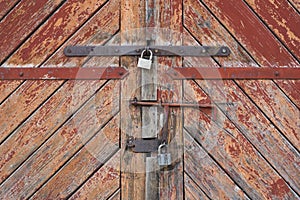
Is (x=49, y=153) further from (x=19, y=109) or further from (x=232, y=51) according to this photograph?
(x=232, y=51)

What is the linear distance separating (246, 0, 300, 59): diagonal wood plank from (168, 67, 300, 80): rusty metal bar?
0.10 m

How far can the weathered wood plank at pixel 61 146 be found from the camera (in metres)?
2.01

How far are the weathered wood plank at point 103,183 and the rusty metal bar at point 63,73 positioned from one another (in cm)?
35

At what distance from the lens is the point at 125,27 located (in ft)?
6.68

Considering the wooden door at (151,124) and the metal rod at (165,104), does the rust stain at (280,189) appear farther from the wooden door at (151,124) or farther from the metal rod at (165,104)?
the metal rod at (165,104)

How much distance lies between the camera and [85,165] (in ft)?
6.59

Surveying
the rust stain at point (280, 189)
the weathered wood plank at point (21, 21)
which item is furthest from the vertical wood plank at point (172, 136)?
the weathered wood plank at point (21, 21)

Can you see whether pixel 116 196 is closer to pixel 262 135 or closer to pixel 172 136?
pixel 172 136

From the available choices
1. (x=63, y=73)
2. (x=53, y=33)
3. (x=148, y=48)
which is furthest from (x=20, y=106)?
(x=148, y=48)

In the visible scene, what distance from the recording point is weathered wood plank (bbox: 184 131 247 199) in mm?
2008

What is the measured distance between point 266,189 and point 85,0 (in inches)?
46.2

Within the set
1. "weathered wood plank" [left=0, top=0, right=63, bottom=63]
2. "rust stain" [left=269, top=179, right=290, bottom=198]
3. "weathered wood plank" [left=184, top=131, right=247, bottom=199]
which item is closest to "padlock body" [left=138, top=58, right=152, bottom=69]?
"weathered wood plank" [left=184, top=131, right=247, bottom=199]

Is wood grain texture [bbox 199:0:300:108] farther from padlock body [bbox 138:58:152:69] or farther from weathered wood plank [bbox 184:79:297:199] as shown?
padlock body [bbox 138:58:152:69]

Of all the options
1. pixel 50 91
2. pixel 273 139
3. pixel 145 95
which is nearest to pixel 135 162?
pixel 145 95
